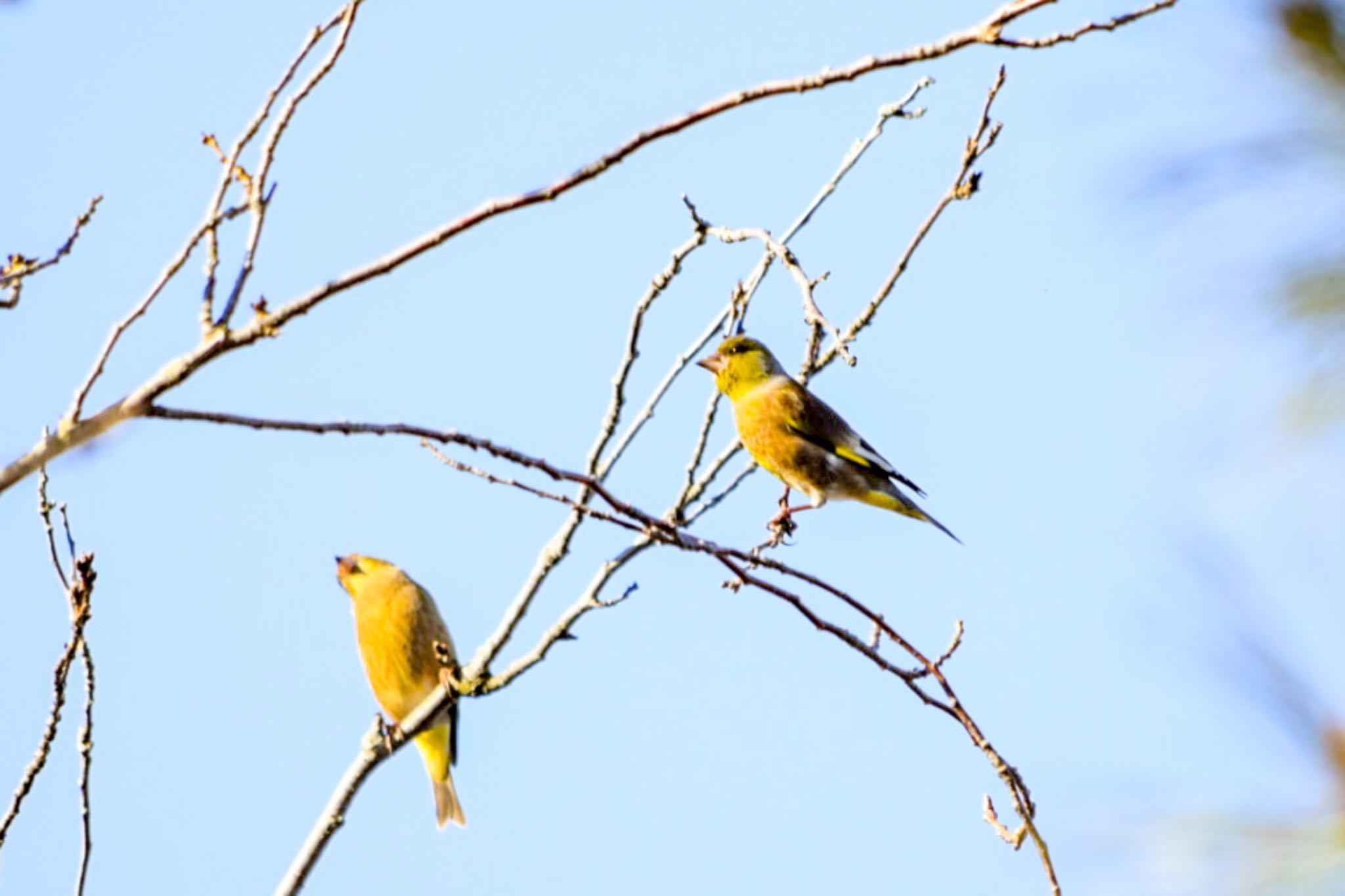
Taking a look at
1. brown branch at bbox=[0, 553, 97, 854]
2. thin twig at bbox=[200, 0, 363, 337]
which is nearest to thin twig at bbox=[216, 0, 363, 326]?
thin twig at bbox=[200, 0, 363, 337]

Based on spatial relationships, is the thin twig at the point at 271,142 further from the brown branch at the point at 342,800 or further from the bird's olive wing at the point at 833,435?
the bird's olive wing at the point at 833,435

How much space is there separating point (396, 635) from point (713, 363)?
1.76 m

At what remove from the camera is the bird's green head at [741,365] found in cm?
707

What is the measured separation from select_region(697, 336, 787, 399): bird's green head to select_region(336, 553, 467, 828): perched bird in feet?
5.08

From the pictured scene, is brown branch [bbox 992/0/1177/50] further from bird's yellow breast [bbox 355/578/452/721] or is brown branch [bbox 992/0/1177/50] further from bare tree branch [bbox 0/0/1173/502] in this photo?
bird's yellow breast [bbox 355/578/452/721]

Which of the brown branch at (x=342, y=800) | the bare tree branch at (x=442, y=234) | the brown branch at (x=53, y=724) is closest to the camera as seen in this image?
the bare tree branch at (x=442, y=234)

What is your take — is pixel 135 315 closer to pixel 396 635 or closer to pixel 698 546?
pixel 698 546

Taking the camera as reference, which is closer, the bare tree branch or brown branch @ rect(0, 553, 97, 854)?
the bare tree branch

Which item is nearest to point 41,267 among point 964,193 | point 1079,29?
point 1079,29

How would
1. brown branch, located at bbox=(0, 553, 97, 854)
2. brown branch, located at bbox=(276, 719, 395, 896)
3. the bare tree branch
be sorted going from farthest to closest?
brown branch, located at bbox=(276, 719, 395, 896) → brown branch, located at bbox=(0, 553, 97, 854) → the bare tree branch

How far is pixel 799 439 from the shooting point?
267 inches

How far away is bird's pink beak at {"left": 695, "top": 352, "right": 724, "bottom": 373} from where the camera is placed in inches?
280

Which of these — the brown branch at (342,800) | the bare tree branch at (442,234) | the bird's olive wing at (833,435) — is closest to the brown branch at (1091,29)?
the bare tree branch at (442,234)

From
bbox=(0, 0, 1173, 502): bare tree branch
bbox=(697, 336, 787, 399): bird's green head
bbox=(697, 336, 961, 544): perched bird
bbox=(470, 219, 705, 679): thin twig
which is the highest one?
bbox=(697, 336, 787, 399): bird's green head
